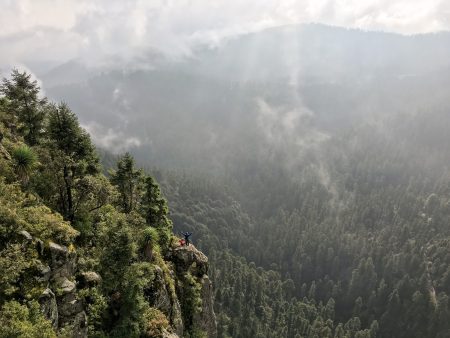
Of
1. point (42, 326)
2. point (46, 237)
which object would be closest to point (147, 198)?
point (46, 237)

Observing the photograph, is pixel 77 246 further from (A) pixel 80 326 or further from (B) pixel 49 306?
(B) pixel 49 306

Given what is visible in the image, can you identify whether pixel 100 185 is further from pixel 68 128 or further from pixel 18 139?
pixel 18 139

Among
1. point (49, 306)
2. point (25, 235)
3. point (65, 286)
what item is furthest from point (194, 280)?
point (25, 235)

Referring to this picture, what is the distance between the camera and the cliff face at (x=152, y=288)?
34.1m

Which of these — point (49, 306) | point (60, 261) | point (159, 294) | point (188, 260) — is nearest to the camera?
point (49, 306)

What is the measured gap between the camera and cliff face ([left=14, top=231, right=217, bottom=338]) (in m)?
34.1

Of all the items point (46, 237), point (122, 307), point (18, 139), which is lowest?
point (122, 307)

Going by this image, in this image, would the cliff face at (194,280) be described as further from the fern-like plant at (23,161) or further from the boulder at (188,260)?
the fern-like plant at (23,161)

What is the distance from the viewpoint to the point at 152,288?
4875cm

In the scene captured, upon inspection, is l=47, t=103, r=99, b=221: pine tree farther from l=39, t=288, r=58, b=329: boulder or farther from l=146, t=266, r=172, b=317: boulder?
l=39, t=288, r=58, b=329: boulder

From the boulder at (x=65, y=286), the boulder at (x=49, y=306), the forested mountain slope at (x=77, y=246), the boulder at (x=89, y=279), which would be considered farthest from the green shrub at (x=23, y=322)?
the boulder at (x=89, y=279)

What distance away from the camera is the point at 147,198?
6022 centimetres

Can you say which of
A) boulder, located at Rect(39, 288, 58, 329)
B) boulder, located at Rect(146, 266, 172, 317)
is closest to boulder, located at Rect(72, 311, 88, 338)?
boulder, located at Rect(39, 288, 58, 329)

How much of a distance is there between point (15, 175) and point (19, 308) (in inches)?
697
